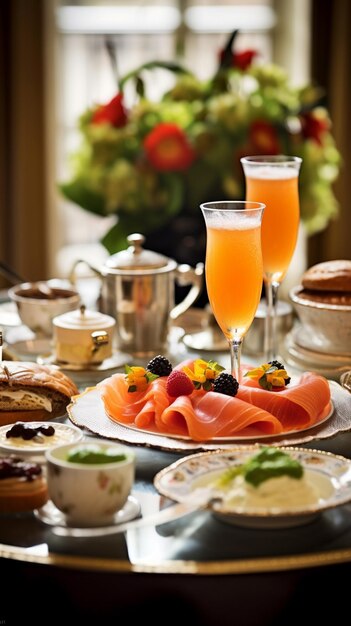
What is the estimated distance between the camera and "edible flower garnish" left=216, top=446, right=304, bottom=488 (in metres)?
1.49

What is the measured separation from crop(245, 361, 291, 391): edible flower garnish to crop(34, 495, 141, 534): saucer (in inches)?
17.1

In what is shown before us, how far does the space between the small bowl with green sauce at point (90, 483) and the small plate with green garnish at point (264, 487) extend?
66 mm

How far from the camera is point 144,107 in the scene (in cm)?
310

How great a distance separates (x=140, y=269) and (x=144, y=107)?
800mm

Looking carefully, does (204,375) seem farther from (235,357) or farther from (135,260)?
(135,260)

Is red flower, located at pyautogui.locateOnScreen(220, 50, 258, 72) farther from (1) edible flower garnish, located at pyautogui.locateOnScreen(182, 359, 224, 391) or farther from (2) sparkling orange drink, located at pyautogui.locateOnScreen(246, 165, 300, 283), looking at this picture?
(1) edible flower garnish, located at pyautogui.locateOnScreen(182, 359, 224, 391)

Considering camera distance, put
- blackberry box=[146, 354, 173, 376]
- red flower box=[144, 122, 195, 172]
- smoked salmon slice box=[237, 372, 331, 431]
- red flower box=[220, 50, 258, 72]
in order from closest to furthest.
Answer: smoked salmon slice box=[237, 372, 331, 431], blackberry box=[146, 354, 173, 376], red flower box=[144, 122, 195, 172], red flower box=[220, 50, 258, 72]

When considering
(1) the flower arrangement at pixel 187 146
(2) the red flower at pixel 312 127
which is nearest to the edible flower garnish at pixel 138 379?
(1) the flower arrangement at pixel 187 146

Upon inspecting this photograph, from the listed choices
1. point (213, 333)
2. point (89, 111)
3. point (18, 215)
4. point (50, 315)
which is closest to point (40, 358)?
point (50, 315)

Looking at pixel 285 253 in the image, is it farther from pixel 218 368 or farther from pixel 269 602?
pixel 269 602

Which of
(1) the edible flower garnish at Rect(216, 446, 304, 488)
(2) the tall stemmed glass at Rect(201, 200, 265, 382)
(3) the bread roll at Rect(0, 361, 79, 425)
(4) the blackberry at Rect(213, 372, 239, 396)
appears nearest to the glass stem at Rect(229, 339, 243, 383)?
(2) the tall stemmed glass at Rect(201, 200, 265, 382)

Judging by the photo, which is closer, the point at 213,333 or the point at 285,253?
the point at 285,253

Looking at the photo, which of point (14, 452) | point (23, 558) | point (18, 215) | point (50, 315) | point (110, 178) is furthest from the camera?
point (18, 215)

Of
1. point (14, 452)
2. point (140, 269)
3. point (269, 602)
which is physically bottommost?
point (269, 602)
